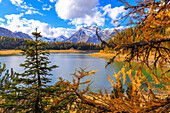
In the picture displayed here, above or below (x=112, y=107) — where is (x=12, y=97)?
below

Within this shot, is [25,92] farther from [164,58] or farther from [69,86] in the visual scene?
A: [164,58]

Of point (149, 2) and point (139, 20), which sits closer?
point (149, 2)

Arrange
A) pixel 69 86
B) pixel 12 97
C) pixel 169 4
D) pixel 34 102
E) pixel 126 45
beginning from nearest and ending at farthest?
pixel 126 45
pixel 169 4
pixel 69 86
pixel 12 97
pixel 34 102

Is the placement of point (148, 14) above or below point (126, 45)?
above

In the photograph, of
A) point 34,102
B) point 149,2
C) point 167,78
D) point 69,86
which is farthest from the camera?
point 34,102

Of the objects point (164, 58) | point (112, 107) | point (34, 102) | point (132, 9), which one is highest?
point (132, 9)

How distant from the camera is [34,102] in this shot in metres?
5.59

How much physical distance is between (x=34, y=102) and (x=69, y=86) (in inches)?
179

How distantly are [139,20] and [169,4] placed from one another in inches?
19.6

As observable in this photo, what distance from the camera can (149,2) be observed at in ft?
6.22

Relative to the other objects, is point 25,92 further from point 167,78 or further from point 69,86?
point 167,78

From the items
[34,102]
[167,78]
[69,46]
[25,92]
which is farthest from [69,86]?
[69,46]

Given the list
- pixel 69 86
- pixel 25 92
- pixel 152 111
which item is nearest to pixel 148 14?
pixel 152 111

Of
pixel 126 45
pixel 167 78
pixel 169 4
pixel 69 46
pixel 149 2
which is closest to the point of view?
pixel 126 45
